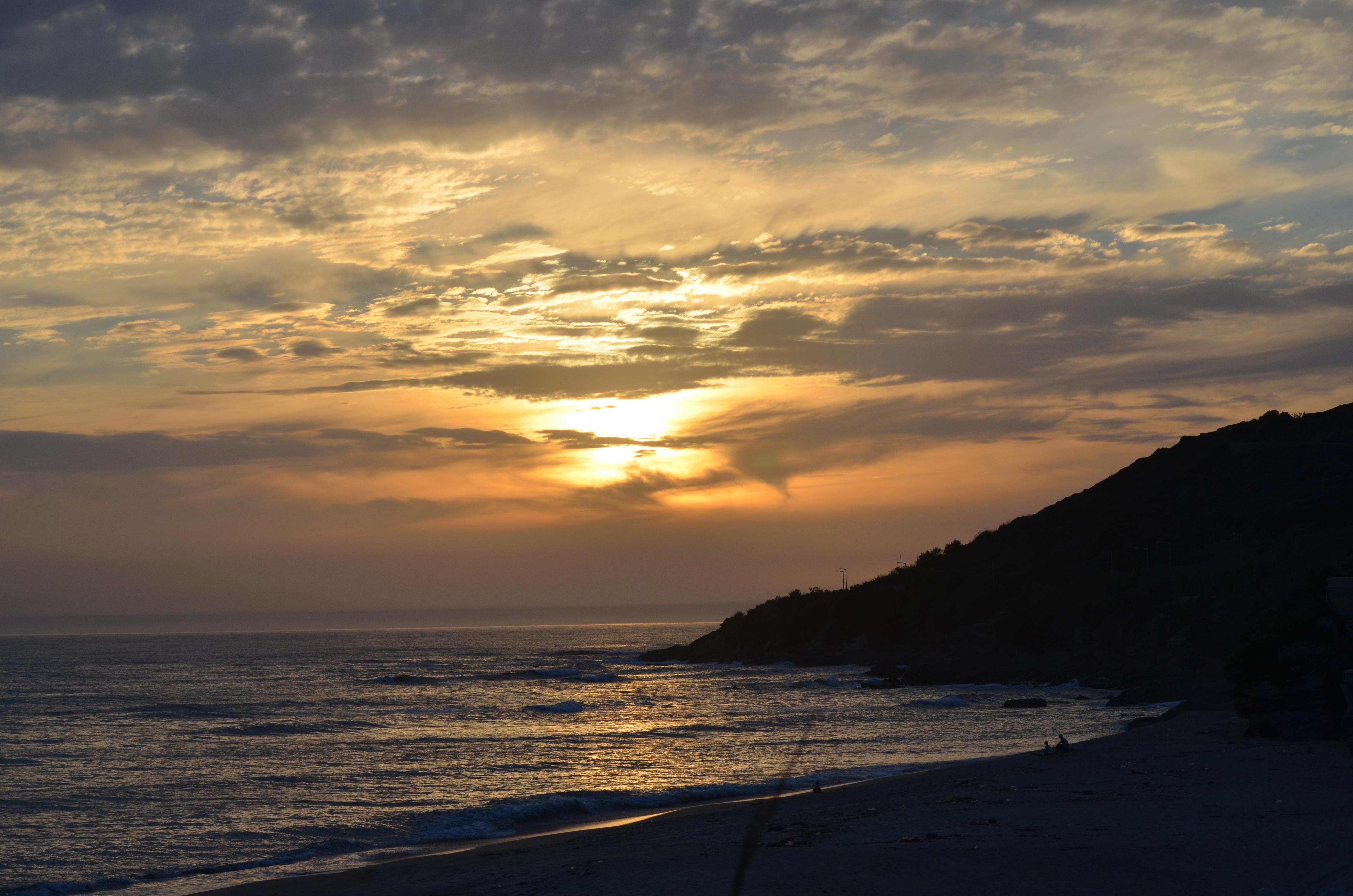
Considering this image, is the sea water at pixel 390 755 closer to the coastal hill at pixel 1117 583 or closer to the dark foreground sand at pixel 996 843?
the dark foreground sand at pixel 996 843

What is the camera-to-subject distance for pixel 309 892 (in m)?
16.5

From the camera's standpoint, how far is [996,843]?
1480cm

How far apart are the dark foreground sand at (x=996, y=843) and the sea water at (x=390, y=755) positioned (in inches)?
109

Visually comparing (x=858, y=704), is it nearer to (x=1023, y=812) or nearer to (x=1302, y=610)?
(x=1302, y=610)

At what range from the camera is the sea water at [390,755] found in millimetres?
22016

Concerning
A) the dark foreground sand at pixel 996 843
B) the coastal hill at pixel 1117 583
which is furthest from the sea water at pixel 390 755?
the coastal hill at pixel 1117 583

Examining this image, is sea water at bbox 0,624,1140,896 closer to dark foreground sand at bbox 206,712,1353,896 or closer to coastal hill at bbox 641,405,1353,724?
dark foreground sand at bbox 206,712,1353,896

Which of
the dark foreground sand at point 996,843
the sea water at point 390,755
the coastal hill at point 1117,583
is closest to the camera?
the dark foreground sand at point 996,843

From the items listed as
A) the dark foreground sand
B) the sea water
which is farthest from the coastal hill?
the dark foreground sand

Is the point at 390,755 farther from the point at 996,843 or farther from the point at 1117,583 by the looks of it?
the point at 1117,583

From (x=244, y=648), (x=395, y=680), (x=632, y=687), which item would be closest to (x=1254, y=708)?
(x=632, y=687)

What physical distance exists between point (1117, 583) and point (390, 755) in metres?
70.8

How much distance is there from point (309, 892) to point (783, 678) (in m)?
72.4

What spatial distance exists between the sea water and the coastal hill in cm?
1040
